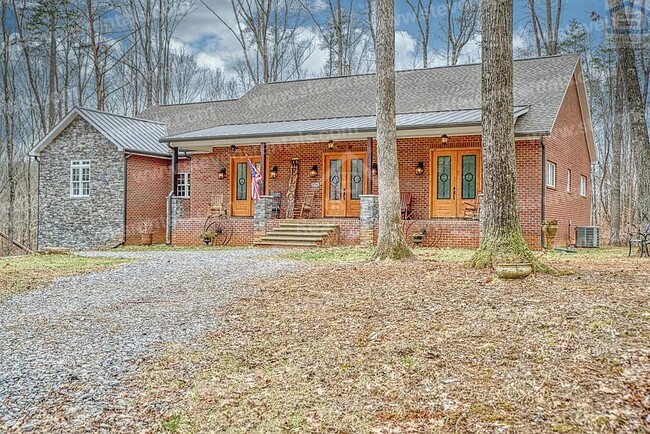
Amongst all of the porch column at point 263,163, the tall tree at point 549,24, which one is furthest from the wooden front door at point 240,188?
the tall tree at point 549,24

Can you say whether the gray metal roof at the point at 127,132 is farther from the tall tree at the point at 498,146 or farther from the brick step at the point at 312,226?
the tall tree at the point at 498,146

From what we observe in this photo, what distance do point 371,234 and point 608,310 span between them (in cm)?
987

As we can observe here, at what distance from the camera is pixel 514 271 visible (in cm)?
658

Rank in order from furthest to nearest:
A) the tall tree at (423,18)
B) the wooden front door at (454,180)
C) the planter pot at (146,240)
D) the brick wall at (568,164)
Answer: the tall tree at (423,18) → the planter pot at (146,240) → the wooden front door at (454,180) → the brick wall at (568,164)

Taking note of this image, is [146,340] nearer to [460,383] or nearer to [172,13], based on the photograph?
[460,383]

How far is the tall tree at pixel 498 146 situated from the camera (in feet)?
24.3

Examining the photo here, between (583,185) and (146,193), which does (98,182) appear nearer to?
(146,193)

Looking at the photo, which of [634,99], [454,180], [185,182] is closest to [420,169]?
[454,180]

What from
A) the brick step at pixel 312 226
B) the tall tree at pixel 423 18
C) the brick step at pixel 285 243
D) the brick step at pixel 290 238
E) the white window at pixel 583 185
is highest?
the tall tree at pixel 423 18

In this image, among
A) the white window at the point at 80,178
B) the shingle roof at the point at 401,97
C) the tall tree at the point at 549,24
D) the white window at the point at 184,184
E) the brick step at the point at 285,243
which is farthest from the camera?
the tall tree at the point at 549,24

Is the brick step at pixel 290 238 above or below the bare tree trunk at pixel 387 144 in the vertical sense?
below

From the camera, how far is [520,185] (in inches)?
567

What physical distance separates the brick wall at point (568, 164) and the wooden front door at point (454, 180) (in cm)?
188

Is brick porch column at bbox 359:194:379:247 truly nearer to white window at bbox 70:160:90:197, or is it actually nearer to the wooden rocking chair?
the wooden rocking chair
